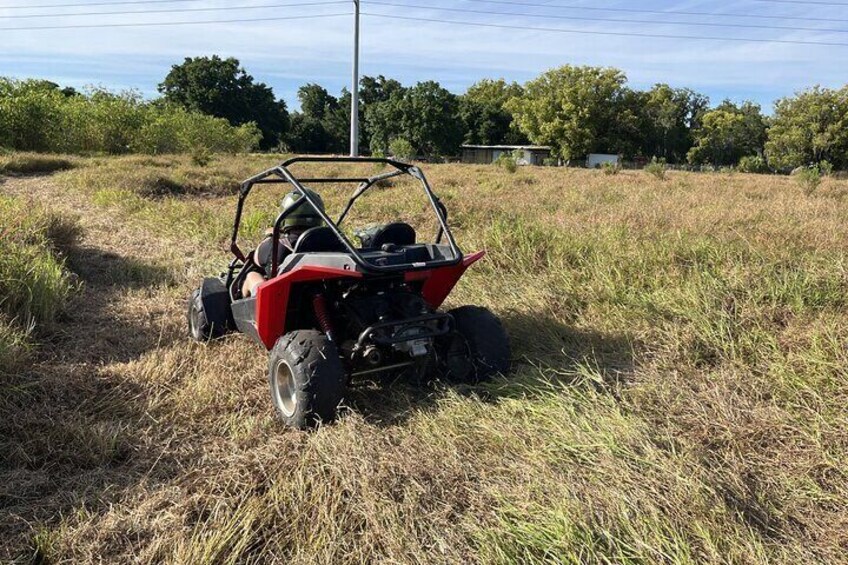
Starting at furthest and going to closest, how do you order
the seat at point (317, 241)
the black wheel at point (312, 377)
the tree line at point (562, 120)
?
1. the tree line at point (562, 120)
2. the seat at point (317, 241)
3. the black wheel at point (312, 377)

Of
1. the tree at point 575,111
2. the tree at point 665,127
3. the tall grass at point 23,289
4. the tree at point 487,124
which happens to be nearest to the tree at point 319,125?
the tree at point 487,124

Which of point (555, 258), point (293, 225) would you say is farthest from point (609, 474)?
point (555, 258)

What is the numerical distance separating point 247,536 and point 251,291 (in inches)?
84.4

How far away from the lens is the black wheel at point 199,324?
4379mm

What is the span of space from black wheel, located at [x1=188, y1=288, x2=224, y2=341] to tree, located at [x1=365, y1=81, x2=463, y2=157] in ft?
191

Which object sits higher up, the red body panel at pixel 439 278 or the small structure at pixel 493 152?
the red body panel at pixel 439 278

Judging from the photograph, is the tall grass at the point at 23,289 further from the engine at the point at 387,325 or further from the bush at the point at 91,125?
the bush at the point at 91,125

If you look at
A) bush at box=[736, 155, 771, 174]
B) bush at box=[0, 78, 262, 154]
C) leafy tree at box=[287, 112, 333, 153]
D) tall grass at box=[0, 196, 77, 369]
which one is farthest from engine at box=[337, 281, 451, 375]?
leafy tree at box=[287, 112, 333, 153]

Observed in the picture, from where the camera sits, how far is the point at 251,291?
4.09 m

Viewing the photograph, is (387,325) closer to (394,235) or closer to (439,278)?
(439,278)

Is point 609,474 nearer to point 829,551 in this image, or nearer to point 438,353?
point 829,551

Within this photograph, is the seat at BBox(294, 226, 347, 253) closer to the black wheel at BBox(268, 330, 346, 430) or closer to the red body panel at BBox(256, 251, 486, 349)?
the red body panel at BBox(256, 251, 486, 349)

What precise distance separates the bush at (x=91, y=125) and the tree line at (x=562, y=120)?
1036 inches

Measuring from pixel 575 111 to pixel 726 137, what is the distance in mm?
18864
